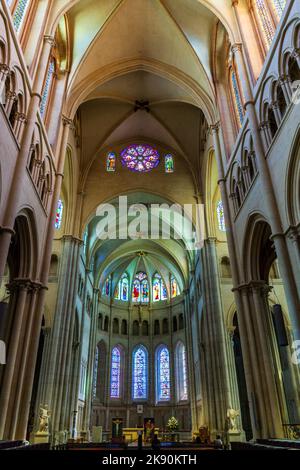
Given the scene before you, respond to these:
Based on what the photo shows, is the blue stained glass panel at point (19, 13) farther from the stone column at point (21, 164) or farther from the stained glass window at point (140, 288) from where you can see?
the stained glass window at point (140, 288)

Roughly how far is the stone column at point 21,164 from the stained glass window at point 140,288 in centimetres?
2899

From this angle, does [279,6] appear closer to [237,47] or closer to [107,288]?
[237,47]

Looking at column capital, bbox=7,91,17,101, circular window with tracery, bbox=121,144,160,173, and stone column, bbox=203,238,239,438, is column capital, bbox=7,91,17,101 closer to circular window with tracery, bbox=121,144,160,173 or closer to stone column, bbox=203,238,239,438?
stone column, bbox=203,238,239,438

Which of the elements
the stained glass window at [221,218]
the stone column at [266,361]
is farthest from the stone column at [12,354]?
the stained glass window at [221,218]

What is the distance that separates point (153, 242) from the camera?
33750 millimetres

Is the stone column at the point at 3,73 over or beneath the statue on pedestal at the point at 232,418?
over

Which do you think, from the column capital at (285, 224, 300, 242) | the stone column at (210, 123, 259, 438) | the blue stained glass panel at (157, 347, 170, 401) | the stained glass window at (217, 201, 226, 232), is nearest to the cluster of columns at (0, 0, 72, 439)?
the stone column at (210, 123, 259, 438)

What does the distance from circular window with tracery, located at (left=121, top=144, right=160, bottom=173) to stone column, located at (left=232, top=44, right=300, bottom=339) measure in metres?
13.9

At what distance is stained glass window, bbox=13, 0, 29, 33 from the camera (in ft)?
39.0

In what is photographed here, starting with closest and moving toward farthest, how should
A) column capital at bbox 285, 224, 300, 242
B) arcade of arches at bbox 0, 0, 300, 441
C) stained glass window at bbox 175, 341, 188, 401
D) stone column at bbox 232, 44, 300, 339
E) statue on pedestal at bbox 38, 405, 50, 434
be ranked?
stone column at bbox 232, 44, 300, 339, column capital at bbox 285, 224, 300, 242, arcade of arches at bbox 0, 0, 300, 441, statue on pedestal at bbox 38, 405, 50, 434, stained glass window at bbox 175, 341, 188, 401

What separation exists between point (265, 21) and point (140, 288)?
30.0m

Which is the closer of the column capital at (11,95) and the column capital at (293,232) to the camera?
the column capital at (293,232)

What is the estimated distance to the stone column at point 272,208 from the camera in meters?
8.92

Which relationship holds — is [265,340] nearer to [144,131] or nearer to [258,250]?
[258,250]
